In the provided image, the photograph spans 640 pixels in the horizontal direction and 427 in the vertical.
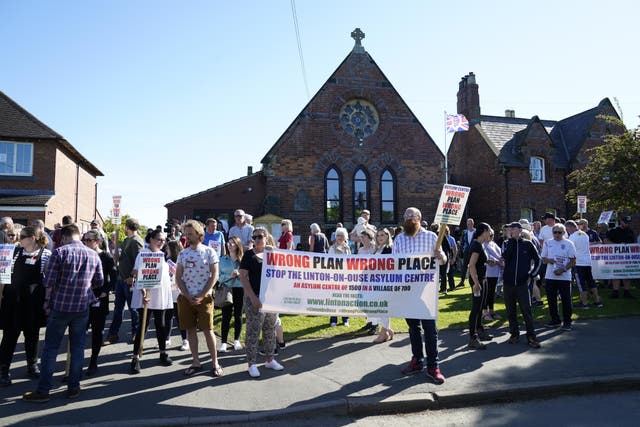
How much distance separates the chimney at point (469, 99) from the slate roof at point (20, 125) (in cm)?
2639

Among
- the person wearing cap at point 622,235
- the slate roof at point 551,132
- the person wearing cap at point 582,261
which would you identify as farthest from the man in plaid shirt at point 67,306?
the slate roof at point 551,132

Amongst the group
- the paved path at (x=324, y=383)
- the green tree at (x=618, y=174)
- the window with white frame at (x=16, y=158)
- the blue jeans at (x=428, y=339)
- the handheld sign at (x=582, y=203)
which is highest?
the window with white frame at (x=16, y=158)

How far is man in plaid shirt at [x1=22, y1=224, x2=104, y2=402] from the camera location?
5.19m

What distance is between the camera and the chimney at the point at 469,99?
100 ft

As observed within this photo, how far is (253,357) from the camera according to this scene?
6.12 metres

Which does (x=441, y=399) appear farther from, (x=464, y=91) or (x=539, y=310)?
(x=464, y=91)

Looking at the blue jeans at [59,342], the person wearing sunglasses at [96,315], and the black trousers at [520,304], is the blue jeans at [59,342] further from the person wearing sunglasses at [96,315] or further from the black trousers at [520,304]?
the black trousers at [520,304]

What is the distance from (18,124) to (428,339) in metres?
25.3

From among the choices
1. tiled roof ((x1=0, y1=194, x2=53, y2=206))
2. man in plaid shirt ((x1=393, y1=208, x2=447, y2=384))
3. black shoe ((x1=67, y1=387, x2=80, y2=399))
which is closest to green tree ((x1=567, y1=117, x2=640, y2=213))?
man in plaid shirt ((x1=393, y1=208, x2=447, y2=384))

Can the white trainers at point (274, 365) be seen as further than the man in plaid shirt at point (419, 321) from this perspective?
Yes

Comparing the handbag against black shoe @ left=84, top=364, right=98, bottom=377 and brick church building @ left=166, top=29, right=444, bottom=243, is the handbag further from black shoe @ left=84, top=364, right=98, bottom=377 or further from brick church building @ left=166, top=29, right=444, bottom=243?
brick church building @ left=166, top=29, right=444, bottom=243

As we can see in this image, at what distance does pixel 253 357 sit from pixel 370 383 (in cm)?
173

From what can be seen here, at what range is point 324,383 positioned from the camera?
574 centimetres

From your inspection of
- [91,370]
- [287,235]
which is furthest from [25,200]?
[91,370]
